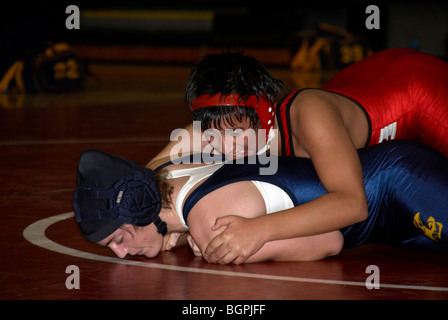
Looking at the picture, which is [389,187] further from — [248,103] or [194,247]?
[194,247]

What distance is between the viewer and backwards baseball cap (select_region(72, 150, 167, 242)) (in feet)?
8.29

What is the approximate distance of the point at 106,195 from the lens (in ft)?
8.26

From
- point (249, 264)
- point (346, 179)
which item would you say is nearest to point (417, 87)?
point (346, 179)

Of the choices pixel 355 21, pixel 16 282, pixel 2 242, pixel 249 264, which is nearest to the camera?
pixel 16 282

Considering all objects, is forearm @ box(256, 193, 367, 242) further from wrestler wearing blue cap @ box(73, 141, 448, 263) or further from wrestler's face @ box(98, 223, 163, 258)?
wrestler's face @ box(98, 223, 163, 258)

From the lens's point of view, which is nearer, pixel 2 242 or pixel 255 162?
pixel 255 162

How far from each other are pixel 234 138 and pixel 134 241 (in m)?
0.49

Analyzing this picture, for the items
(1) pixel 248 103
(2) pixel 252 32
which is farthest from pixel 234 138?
(2) pixel 252 32

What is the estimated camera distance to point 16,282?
249 centimetres

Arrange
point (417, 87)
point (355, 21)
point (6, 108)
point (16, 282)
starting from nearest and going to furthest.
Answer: point (16, 282) → point (417, 87) → point (6, 108) → point (355, 21)

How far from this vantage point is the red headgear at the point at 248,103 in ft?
9.09

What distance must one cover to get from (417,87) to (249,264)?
1111 mm

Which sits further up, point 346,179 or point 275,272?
point 346,179

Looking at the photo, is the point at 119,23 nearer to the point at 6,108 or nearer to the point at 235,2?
the point at 235,2
